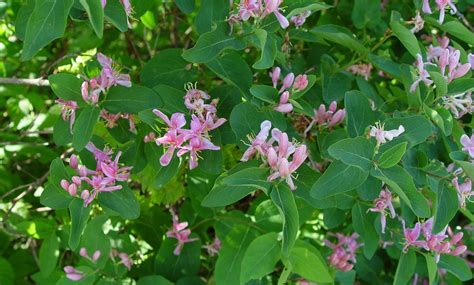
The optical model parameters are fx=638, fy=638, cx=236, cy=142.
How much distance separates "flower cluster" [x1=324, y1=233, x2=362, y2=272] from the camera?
80.9 inches

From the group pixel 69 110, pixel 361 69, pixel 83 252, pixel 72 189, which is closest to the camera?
pixel 72 189

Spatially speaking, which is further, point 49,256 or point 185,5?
point 49,256

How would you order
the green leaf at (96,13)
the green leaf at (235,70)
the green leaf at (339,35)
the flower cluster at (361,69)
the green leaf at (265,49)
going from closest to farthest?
the green leaf at (96,13), the green leaf at (265,49), the green leaf at (235,70), the green leaf at (339,35), the flower cluster at (361,69)

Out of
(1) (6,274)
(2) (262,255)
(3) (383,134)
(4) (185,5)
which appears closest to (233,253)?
(2) (262,255)

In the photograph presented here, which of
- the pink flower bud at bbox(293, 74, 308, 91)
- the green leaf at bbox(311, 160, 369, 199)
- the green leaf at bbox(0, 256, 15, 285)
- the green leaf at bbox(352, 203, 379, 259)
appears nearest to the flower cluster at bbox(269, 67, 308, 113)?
the pink flower bud at bbox(293, 74, 308, 91)

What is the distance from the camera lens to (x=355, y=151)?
145 cm

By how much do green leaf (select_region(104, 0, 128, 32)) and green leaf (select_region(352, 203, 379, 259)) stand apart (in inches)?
33.2

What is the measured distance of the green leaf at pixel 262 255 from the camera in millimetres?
1700

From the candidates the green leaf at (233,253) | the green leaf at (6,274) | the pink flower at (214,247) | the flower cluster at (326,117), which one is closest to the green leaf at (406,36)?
the flower cluster at (326,117)

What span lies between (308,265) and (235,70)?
575 millimetres

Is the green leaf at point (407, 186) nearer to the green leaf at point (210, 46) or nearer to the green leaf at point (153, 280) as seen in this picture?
the green leaf at point (210, 46)

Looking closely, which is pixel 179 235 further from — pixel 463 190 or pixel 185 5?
pixel 463 190

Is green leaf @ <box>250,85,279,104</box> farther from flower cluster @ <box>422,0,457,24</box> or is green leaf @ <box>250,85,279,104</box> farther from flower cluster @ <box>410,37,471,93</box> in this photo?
flower cluster @ <box>422,0,457,24</box>

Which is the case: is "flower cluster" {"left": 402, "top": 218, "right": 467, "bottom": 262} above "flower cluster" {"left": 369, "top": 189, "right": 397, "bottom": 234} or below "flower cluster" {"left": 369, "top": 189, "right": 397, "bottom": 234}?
below
